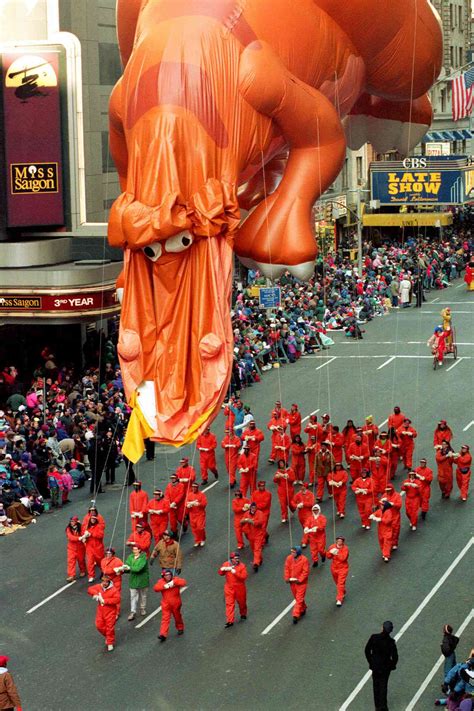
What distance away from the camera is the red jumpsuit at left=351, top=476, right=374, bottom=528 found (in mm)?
22438

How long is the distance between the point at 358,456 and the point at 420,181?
2772 centimetres

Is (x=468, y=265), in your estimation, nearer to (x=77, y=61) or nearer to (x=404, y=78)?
(x=77, y=61)

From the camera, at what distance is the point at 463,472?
24.0 m

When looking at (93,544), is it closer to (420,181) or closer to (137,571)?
(137,571)

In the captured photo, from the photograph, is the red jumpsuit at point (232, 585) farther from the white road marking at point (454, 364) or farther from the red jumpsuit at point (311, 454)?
the white road marking at point (454, 364)

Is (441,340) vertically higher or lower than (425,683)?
higher

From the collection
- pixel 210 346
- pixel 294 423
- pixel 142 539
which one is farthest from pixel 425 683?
pixel 294 423

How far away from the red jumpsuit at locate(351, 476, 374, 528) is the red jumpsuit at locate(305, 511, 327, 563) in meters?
1.49

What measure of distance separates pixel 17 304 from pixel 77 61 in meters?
5.14

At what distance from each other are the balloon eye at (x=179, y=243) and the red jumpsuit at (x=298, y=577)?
22.6ft

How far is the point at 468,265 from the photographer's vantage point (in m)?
49.3

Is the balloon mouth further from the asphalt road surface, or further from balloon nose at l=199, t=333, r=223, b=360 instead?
the asphalt road surface

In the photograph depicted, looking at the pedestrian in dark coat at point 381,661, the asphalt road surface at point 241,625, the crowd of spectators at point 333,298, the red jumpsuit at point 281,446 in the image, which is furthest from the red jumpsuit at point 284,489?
the crowd of spectators at point 333,298

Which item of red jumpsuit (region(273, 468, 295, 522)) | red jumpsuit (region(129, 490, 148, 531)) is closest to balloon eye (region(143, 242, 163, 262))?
red jumpsuit (region(129, 490, 148, 531))
